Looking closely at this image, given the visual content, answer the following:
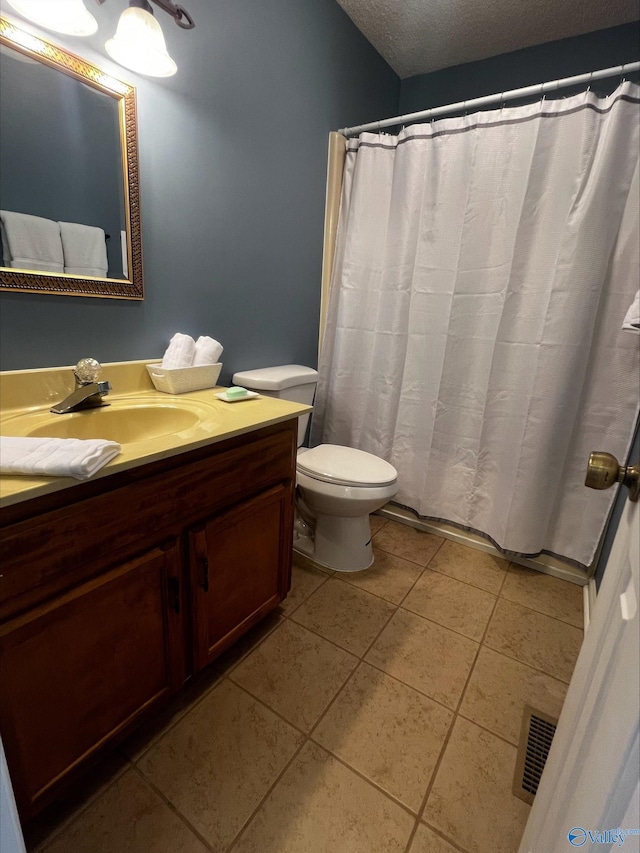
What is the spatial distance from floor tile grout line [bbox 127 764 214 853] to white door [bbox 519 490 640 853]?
2.19ft

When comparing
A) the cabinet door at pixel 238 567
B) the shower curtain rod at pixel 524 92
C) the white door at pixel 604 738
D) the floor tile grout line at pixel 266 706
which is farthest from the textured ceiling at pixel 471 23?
the floor tile grout line at pixel 266 706

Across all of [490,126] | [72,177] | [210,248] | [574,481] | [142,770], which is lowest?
[142,770]

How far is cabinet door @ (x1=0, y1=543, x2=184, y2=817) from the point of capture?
0.73 metres

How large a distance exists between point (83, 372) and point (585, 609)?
1991 mm

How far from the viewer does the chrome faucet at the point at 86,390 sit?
103 cm

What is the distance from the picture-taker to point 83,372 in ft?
3.58

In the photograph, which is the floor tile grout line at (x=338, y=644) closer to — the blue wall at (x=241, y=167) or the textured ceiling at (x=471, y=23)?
the blue wall at (x=241, y=167)

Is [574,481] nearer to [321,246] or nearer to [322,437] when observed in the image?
[322,437]

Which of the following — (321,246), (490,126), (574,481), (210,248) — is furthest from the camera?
(321,246)

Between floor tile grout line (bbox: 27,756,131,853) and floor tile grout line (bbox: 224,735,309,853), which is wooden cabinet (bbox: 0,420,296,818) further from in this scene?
floor tile grout line (bbox: 224,735,309,853)

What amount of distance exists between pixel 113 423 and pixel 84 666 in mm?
576

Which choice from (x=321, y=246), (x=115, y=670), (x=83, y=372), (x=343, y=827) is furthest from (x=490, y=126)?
(x=343, y=827)

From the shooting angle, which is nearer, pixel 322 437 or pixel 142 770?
pixel 142 770

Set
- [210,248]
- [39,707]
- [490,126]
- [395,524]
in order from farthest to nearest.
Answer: [395,524] → [490,126] → [210,248] → [39,707]
